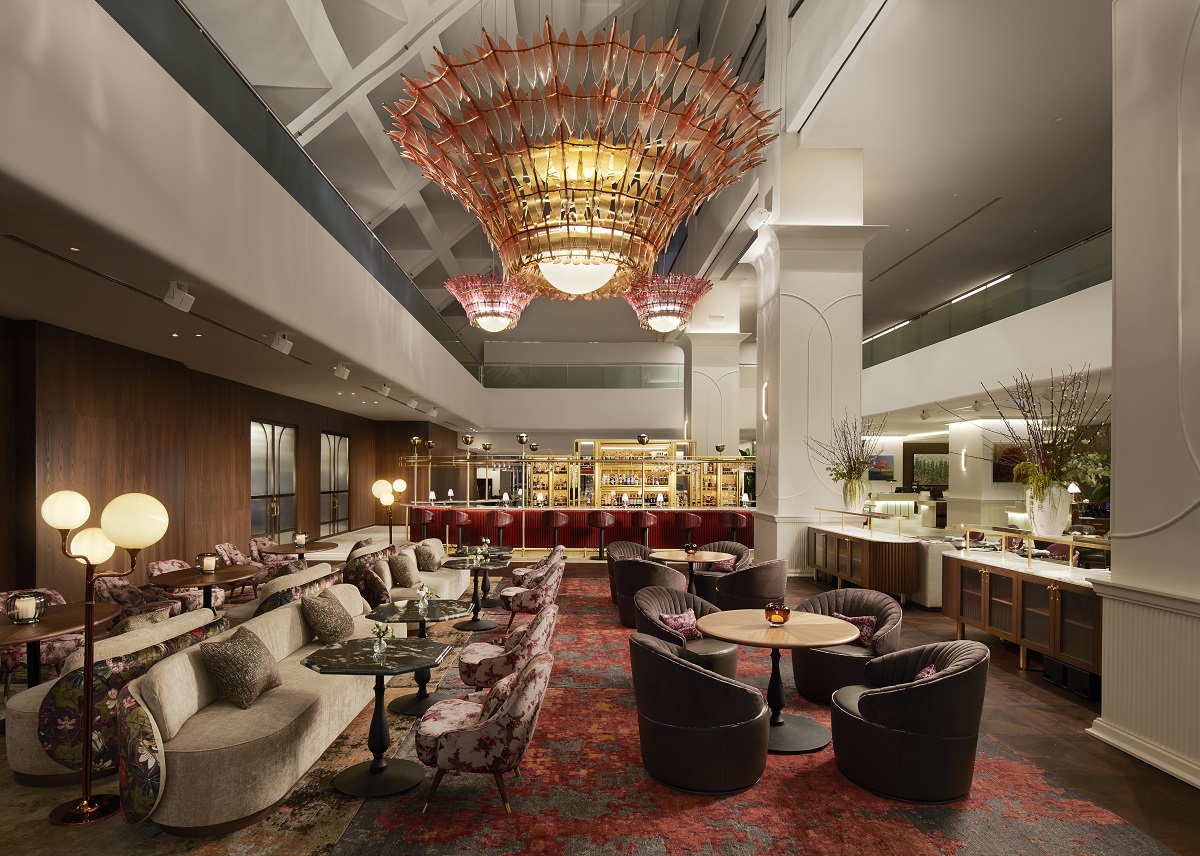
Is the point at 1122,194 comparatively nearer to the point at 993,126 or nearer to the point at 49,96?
the point at 993,126

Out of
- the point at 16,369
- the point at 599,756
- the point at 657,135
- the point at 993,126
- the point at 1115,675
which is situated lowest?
the point at 599,756

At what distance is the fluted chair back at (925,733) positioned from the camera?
3.59 metres

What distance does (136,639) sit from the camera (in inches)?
158

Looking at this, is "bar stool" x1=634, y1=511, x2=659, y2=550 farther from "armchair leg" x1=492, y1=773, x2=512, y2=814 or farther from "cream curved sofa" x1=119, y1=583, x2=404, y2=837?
"armchair leg" x1=492, y1=773, x2=512, y2=814

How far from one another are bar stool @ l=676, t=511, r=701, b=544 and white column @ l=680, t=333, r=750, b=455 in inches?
166

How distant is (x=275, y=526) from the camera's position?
44.7 ft

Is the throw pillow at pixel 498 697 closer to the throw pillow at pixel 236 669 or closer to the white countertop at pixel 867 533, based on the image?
A: the throw pillow at pixel 236 669

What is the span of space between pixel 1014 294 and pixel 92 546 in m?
12.8

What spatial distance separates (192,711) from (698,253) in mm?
13635


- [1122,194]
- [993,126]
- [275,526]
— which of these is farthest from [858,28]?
[275,526]

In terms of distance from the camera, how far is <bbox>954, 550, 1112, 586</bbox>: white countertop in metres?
5.33

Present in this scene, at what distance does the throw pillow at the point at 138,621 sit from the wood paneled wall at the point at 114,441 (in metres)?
3.20

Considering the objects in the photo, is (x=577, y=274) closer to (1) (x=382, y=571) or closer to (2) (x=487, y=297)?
(1) (x=382, y=571)

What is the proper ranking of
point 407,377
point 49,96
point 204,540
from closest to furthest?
point 49,96, point 204,540, point 407,377
